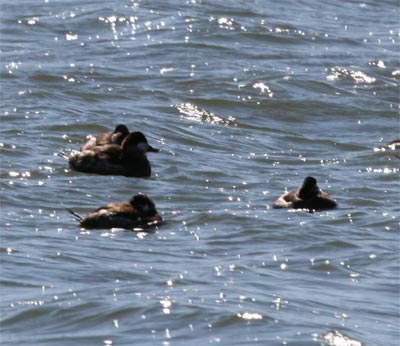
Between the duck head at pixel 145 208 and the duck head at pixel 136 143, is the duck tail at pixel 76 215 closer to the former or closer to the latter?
the duck head at pixel 145 208

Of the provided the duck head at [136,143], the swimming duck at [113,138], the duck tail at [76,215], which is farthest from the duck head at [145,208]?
the swimming duck at [113,138]

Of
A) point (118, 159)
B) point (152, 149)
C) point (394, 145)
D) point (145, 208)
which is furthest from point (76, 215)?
point (394, 145)

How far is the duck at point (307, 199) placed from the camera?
1571 cm

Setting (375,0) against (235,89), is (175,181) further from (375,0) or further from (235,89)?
(375,0)

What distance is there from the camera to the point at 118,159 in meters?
17.5

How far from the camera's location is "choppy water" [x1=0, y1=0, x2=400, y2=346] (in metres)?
11.7

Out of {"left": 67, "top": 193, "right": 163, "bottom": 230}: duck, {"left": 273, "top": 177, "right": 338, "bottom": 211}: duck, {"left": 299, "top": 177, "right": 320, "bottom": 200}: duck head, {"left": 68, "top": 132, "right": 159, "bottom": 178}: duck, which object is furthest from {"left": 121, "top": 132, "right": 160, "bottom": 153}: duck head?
{"left": 67, "top": 193, "right": 163, "bottom": 230}: duck

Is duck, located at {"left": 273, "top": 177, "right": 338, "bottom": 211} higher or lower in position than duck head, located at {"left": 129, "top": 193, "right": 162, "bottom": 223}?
lower

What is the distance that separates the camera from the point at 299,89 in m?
23.2

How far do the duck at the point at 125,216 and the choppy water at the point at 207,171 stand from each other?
0.14 metres

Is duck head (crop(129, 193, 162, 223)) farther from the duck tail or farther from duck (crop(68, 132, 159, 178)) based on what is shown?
duck (crop(68, 132, 159, 178))

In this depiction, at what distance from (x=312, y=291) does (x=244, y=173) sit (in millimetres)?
5278

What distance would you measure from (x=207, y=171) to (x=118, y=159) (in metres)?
0.96

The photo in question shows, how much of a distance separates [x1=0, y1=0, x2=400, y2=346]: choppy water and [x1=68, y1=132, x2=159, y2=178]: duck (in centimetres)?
21
